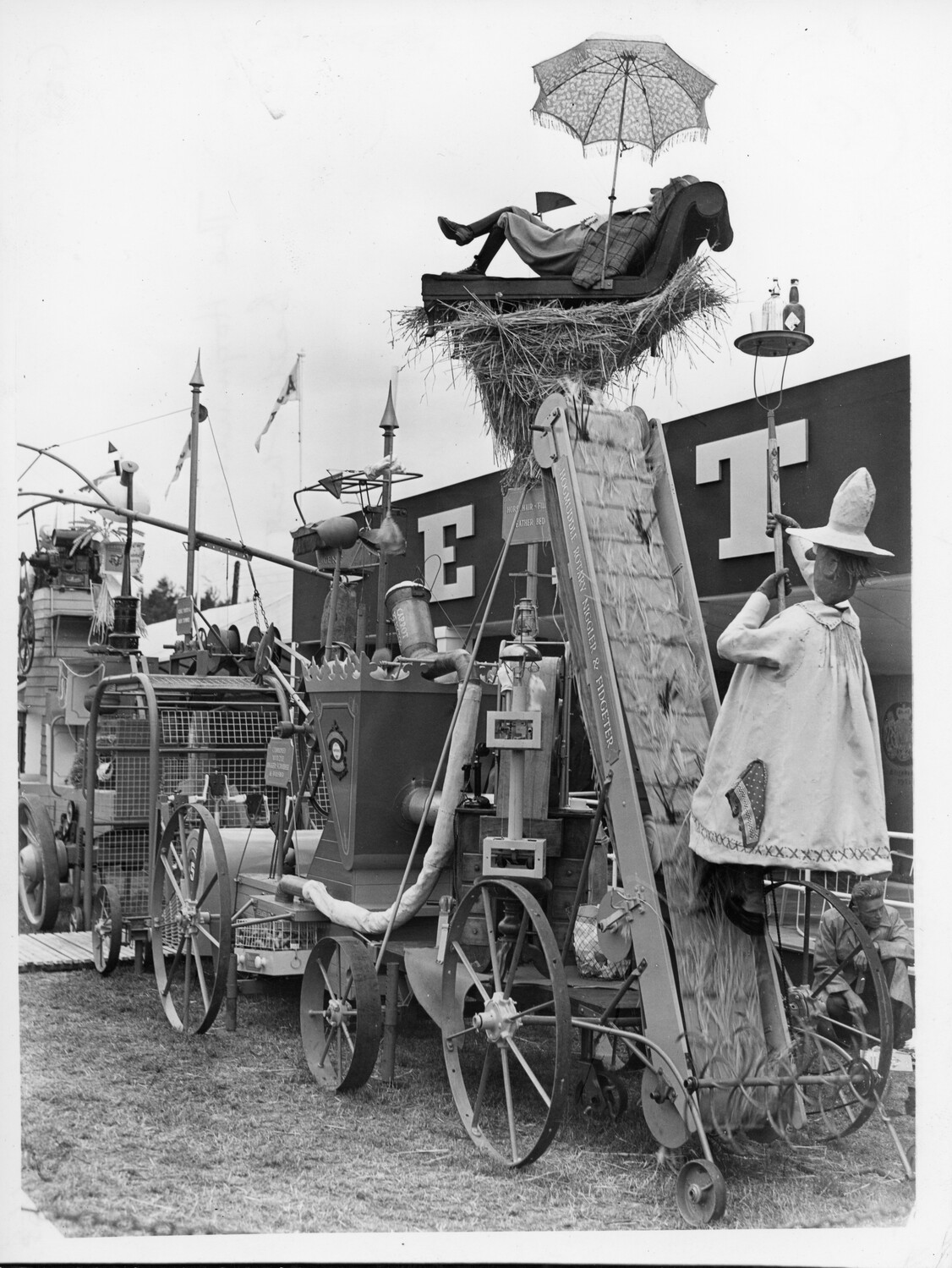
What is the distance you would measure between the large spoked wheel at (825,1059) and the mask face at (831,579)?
1103mm

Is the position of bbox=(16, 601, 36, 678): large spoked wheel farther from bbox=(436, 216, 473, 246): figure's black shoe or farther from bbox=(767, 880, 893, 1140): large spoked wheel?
bbox=(767, 880, 893, 1140): large spoked wheel

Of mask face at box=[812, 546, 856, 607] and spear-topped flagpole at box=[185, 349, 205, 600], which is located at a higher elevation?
spear-topped flagpole at box=[185, 349, 205, 600]

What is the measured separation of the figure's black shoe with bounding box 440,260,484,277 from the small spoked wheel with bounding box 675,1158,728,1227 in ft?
13.7

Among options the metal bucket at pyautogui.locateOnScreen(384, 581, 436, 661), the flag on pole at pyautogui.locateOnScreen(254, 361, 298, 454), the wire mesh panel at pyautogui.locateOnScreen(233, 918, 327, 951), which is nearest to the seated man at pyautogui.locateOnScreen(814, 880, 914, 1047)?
the metal bucket at pyautogui.locateOnScreen(384, 581, 436, 661)

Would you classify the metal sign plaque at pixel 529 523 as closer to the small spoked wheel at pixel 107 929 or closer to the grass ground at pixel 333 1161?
the grass ground at pixel 333 1161

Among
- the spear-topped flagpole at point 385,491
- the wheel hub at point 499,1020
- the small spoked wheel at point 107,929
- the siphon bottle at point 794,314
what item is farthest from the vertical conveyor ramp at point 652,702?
the small spoked wheel at point 107,929

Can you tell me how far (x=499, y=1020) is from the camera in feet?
16.9

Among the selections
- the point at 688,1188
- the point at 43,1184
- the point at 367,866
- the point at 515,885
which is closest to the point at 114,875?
the point at 367,866

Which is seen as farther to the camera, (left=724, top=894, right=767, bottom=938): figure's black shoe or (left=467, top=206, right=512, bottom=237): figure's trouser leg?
(left=467, top=206, right=512, bottom=237): figure's trouser leg

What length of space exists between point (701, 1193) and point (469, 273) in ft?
14.2

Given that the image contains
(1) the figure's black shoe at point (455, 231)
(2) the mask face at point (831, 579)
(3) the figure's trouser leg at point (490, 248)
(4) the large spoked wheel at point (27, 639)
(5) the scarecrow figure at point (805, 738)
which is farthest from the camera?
(4) the large spoked wheel at point (27, 639)

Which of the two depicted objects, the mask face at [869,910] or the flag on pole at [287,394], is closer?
the mask face at [869,910]

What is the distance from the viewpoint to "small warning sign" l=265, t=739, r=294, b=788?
7.01 m

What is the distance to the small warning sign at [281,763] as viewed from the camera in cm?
701
